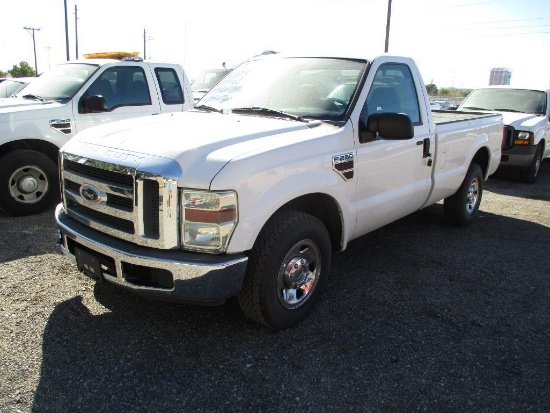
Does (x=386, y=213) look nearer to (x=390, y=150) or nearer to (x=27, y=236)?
(x=390, y=150)

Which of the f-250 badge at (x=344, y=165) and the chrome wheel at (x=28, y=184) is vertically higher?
the f-250 badge at (x=344, y=165)

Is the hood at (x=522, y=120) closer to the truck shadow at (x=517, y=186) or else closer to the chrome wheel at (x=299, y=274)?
the truck shadow at (x=517, y=186)

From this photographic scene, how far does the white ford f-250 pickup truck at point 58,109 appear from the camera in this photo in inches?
222

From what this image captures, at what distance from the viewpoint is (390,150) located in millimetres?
3938

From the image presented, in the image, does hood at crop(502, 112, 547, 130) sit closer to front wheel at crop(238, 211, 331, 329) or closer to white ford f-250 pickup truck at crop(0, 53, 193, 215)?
white ford f-250 pickup truck at crop(0, 53, 193, 215)

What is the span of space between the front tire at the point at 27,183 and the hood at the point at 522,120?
7.81 m

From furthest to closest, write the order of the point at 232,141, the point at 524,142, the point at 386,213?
the point at 524,142 < the point at 386,213 < the point at 232,141

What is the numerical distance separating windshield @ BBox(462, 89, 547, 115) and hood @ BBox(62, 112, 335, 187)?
772 centimetres

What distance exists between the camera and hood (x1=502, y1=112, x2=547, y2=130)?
8.80 m

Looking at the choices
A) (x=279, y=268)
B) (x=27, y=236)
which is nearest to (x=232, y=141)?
(x=279, y=268)

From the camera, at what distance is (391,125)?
3.43 m

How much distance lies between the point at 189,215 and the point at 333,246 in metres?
1.43

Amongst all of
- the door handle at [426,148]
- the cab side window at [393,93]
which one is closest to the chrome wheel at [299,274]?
the cab side window at [393,93]

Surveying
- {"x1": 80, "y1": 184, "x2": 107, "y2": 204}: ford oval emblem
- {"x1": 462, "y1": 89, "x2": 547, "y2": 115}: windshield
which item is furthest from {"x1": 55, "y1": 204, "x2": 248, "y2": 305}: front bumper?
{"x1": 462, "y1": 89, "x2": 547, "y2": 115}: windshield
